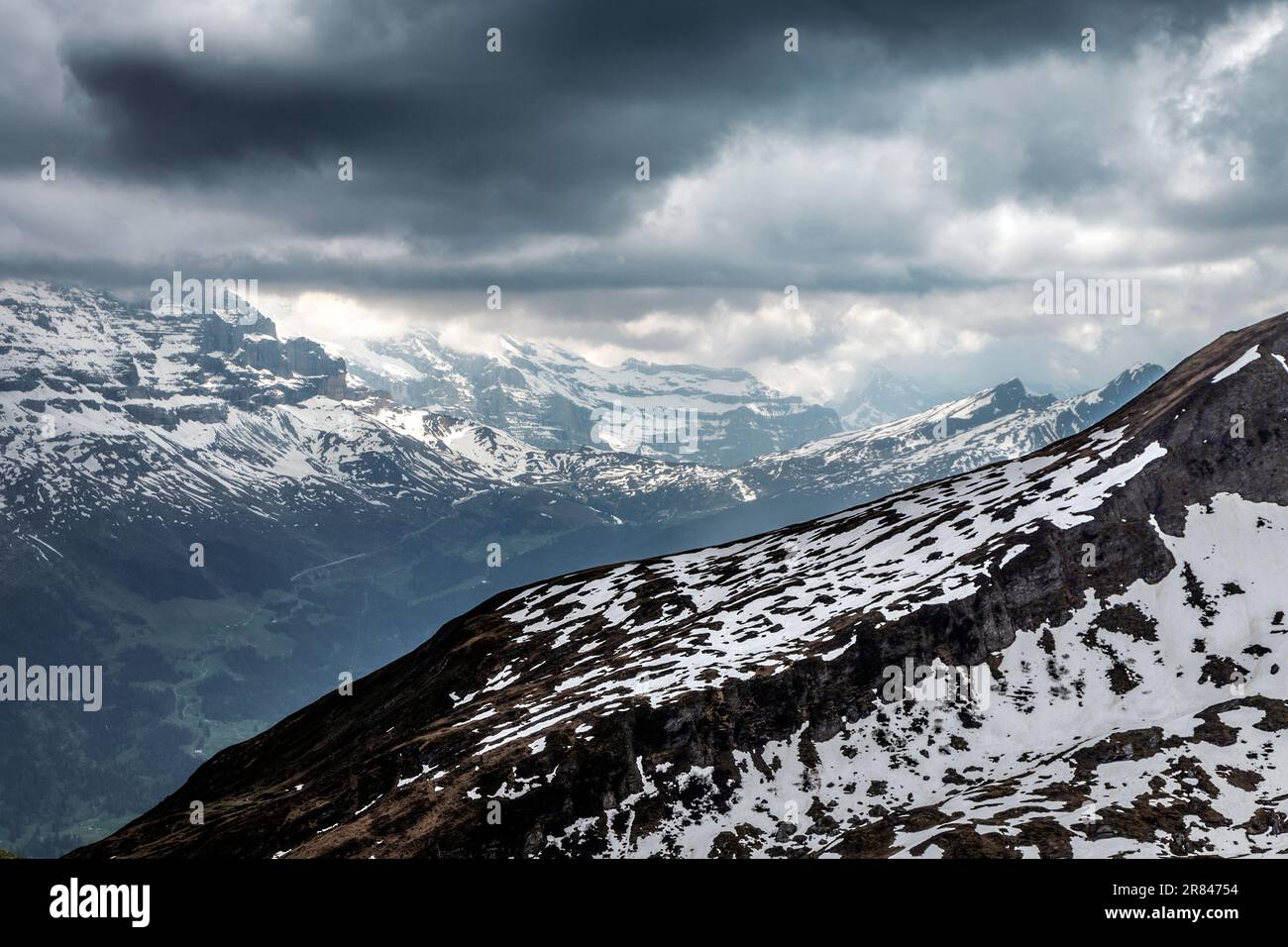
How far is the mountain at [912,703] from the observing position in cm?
9112

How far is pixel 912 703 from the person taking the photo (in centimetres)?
10981

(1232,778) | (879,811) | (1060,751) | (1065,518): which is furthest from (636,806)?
(1065,518)

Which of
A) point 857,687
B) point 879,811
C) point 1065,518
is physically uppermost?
point 1065,518

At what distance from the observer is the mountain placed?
91125 millimetres

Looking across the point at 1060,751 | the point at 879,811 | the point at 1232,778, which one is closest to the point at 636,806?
the point at 879,811

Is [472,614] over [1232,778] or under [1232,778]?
Result: over
